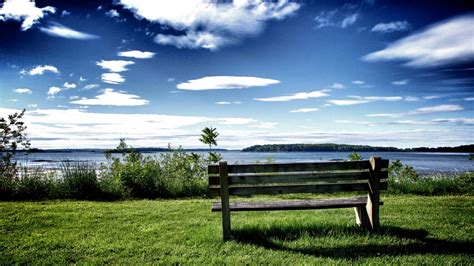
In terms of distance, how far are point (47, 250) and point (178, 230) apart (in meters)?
1.92

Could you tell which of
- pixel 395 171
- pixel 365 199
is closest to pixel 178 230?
pixel 365 199

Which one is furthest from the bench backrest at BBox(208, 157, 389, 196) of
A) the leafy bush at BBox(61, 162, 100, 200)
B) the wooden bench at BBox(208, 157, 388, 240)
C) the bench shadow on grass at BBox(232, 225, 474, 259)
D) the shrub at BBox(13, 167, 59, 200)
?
the shrub at BBox(13, 167, 59, 200)

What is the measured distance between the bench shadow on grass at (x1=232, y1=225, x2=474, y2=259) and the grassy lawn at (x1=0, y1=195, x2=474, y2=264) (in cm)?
1

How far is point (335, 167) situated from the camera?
4.96 m

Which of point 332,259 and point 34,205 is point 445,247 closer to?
point 332,259

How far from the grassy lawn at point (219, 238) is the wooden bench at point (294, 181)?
1.41 ft

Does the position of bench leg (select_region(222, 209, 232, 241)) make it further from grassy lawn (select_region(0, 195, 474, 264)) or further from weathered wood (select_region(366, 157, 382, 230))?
weathered wood (select_region(366, 157, 382, 230))

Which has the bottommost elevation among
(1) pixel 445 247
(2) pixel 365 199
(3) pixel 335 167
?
(1) pixel 445 247

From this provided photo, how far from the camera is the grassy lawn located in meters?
4.10

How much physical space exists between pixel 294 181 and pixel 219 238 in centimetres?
144

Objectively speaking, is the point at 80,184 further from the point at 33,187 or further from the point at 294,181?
the point at 294,181

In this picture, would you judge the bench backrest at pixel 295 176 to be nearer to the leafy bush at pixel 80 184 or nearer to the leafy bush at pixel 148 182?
the leafy bush at pixel 148 182

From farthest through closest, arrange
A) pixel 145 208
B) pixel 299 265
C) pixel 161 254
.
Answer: pixel 145 208 → pixel 161 254 → pixel 299 265

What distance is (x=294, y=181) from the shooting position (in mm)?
4992
